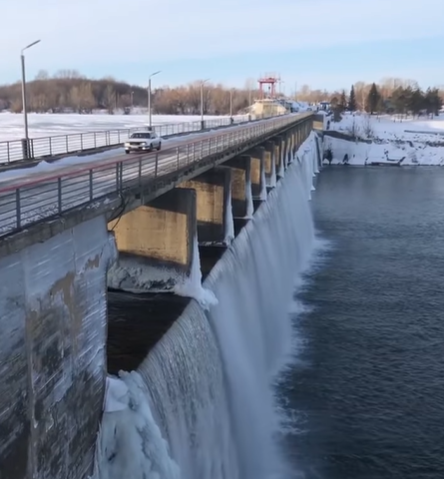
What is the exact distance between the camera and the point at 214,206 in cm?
2986

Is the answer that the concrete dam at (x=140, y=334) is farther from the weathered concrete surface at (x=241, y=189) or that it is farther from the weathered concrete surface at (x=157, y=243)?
the weathered concrete surface at (x=241, y=189)

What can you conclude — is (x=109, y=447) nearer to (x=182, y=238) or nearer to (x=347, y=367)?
(x=182, y=238)

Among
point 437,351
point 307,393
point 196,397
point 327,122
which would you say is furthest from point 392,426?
Answer: point 327,122

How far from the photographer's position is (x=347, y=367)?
2783 centimetres

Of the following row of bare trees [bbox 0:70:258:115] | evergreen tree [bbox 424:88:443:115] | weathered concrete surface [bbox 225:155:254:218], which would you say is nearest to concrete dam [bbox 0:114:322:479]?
weathered concrete surface [bbox 225:155:254:218]

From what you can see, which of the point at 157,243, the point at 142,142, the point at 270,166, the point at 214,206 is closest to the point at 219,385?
the point at 157,243

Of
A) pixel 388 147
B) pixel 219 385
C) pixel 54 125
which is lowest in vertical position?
pixel 388 147

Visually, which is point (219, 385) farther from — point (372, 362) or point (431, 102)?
point (431, 102)

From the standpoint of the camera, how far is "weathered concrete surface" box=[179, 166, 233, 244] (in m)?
29.7

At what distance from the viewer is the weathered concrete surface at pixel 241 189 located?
36.0 m

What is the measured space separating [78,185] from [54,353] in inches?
237

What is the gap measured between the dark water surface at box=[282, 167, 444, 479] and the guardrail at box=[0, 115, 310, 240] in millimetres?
10314

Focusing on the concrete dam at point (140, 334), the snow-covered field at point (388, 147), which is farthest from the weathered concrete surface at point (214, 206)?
the snow-covered field at point (388, 147)

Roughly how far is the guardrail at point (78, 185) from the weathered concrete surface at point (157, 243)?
56.5 inches
